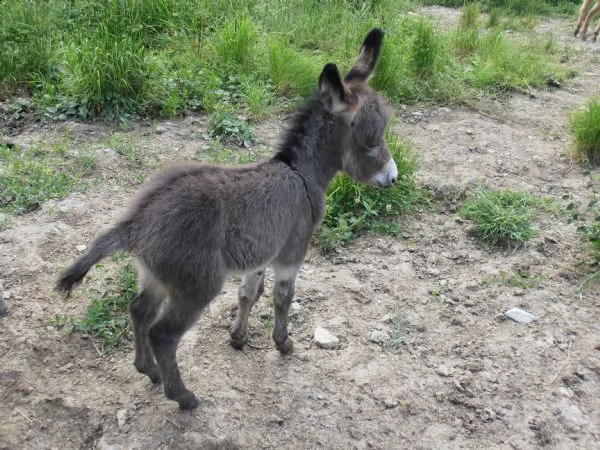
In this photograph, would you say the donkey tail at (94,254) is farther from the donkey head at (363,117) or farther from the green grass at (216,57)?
the green grass at (216,57)

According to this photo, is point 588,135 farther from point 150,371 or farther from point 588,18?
point 588,18

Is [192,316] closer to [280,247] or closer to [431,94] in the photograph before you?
[280,247]

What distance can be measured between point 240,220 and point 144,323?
87 cm

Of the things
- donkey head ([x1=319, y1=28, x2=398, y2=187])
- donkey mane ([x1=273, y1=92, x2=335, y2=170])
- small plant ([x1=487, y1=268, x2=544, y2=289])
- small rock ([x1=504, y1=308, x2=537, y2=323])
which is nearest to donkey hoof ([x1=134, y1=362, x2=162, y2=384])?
donkey mane ([x1=273, y1=92, x2=335, y2=170])

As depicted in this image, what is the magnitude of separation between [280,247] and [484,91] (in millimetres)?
5165

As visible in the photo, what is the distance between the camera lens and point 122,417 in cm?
317

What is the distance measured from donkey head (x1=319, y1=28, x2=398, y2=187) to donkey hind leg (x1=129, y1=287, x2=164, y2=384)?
1.48 m

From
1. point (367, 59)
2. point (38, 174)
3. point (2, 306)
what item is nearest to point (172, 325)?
point (2, 306)

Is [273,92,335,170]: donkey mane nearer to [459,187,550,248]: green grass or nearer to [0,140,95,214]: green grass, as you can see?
[459,187,550,248]: green grass

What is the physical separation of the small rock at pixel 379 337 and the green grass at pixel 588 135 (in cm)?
331

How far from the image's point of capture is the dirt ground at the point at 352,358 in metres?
3.20

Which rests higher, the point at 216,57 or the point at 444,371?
the point at 216,57

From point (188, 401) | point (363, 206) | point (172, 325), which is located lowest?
point (188, 401)

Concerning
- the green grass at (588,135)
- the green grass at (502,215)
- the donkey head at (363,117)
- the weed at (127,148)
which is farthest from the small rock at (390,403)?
the green grass at (588,135)
